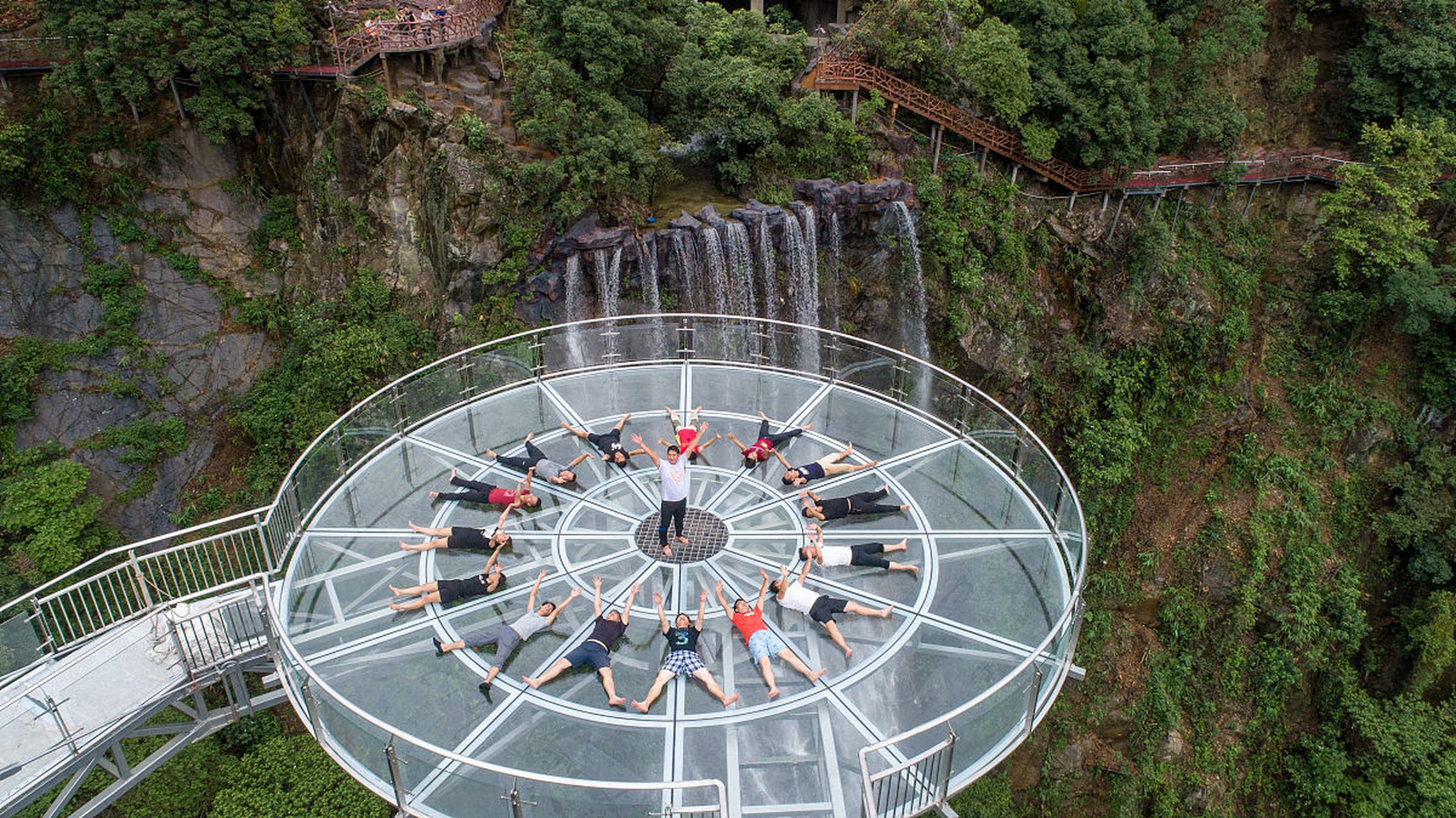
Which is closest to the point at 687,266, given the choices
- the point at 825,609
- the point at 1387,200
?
the point at 825,609

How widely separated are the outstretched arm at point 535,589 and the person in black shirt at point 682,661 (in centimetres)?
A: 130

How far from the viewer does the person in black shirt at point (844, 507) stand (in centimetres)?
1098

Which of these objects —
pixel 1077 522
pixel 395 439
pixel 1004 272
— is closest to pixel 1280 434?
pixel 1004 272

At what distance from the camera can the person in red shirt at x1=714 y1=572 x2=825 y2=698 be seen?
8719mm

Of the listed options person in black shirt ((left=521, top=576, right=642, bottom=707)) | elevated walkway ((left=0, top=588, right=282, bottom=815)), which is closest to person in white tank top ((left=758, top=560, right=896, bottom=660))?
person in black shirt ((left=521, top=576, right=642, bottom=707))

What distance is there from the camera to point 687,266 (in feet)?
68.1

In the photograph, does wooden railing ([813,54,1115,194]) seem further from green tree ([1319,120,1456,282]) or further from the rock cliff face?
the rock cliff face

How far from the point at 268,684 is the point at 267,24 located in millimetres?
17014

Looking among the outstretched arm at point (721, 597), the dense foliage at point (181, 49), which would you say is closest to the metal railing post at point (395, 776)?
the outstretched arm at point (721, 597)

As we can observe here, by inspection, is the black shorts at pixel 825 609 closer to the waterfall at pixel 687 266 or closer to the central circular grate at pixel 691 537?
the central circular grate at pixel 691 537

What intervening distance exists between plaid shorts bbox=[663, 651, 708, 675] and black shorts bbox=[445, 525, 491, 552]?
2.82m

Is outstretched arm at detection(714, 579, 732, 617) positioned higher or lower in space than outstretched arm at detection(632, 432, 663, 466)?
lower

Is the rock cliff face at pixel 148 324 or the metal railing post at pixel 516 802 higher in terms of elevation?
the metal railing post at pixel 516 802

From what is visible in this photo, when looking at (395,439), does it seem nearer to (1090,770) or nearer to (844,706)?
(844,706)
